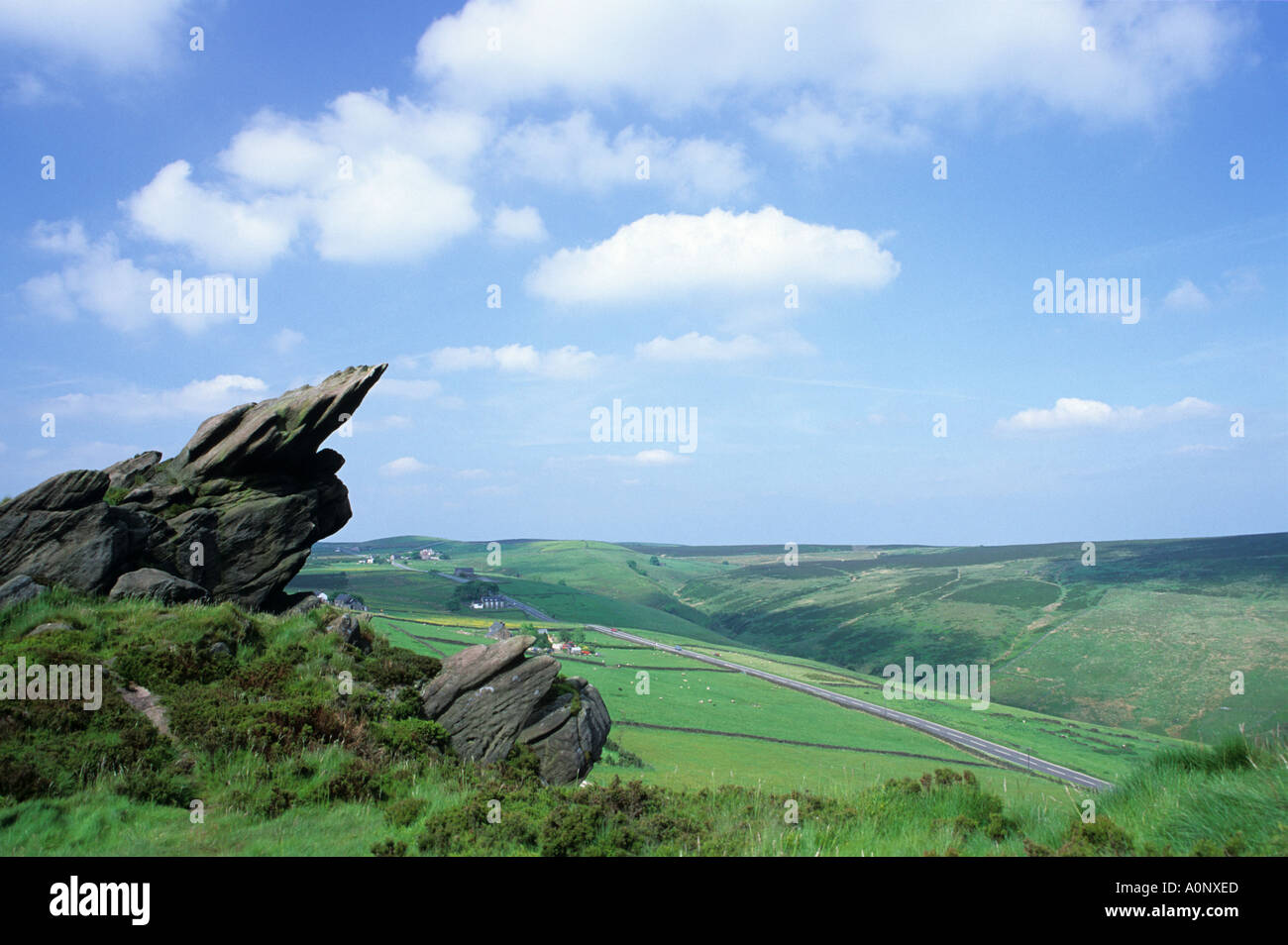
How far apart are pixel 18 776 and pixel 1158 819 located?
2074cm

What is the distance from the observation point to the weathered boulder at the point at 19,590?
2212cm

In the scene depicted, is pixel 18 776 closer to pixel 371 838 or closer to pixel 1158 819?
pixel 371 838

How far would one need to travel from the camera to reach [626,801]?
14984 mm

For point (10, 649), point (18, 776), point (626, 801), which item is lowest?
point (626, 801)

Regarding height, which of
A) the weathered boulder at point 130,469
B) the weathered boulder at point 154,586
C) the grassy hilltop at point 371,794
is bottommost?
the grassy hilltop at point 371,794

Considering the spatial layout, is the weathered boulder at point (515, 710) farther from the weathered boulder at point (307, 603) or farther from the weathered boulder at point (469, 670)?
the weathered boulder at point (307, 603)

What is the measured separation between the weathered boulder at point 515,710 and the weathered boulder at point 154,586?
10844 millimetres

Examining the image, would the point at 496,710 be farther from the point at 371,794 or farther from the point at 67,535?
the point at 67,535

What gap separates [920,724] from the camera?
394 ft

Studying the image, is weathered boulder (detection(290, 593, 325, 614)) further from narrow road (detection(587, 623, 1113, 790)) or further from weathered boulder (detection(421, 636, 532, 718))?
narrow road (detection(587, 623, 1113, 790))

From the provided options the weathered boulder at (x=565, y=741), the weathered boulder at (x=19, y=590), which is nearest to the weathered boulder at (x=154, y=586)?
the weathered boulder at (x=19, y=590)

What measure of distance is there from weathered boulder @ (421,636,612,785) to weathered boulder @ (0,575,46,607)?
13.3 m

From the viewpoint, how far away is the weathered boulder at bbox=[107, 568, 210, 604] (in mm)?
25156
